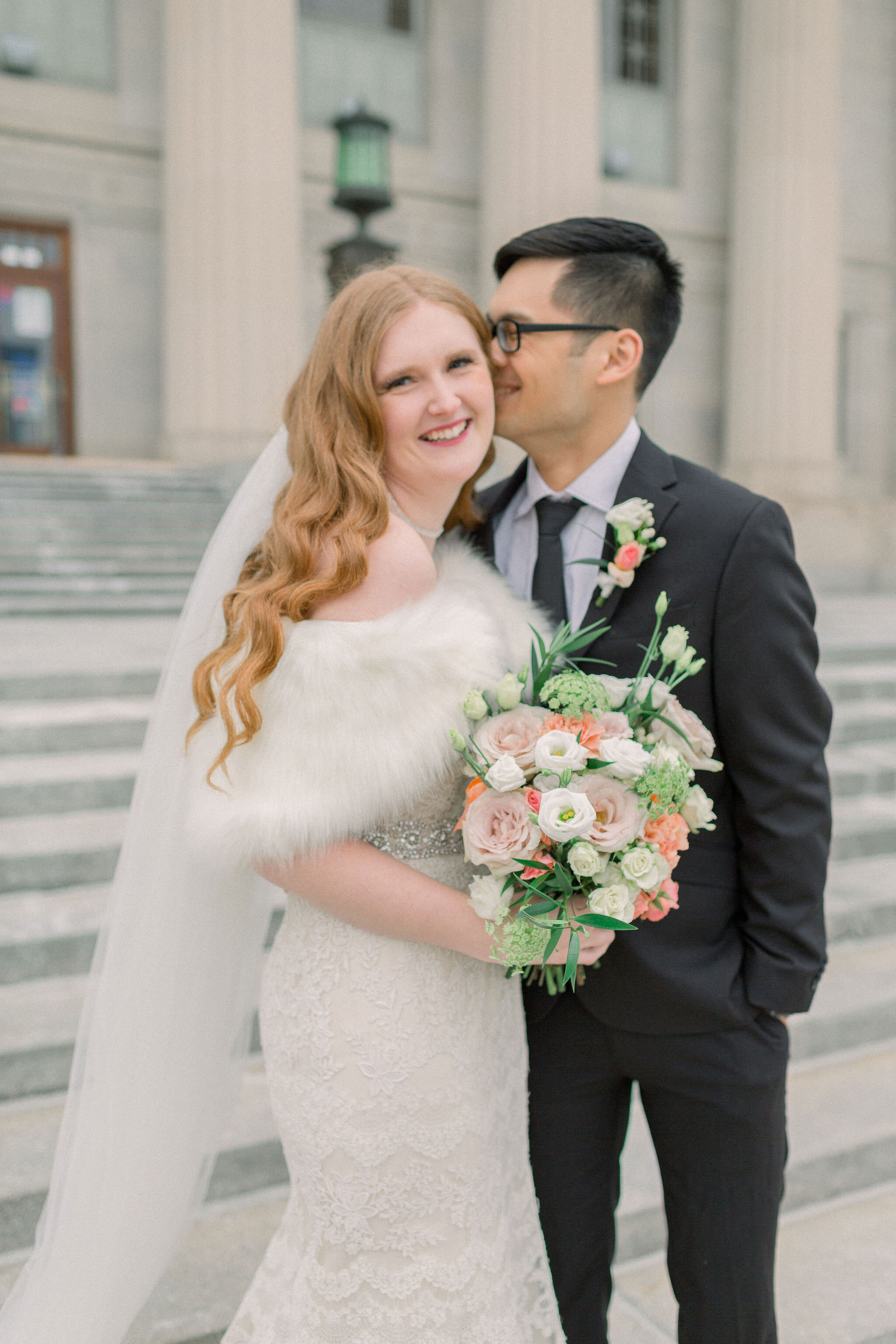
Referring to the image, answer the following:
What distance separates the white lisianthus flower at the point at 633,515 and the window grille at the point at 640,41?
51.6 ft

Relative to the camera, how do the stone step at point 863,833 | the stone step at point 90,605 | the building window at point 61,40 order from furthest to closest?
the building window at point 61,40, the stone step at point 90,605, the stone step at point 863,833

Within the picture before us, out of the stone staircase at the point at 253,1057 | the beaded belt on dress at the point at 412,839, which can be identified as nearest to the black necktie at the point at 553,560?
the beaded belt on dress at the point at 412,839

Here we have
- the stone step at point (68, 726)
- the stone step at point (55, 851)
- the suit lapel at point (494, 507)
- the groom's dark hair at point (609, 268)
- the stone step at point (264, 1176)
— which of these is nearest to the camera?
the groom's dark hair at point (609, 268)

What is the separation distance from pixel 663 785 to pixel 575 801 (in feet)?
0.45

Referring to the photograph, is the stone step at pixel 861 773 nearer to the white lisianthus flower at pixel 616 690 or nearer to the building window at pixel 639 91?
the white lisianthus flower at pixel 616 690

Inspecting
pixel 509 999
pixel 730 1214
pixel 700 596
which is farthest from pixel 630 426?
pixel 730 1214

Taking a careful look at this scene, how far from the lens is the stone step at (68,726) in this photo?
441 cm

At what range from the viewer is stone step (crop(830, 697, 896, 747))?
5777 millimetres

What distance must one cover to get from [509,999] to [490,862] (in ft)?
1.82

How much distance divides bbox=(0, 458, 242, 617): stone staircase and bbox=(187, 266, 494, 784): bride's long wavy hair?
5258 mm

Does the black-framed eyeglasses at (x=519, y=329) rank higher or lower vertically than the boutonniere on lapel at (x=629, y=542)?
higher

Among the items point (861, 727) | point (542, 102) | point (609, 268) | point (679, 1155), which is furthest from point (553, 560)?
point (542, 102)

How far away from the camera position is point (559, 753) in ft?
4.71

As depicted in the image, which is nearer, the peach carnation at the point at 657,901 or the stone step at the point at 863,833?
the peach carnation at the point at 657,901
